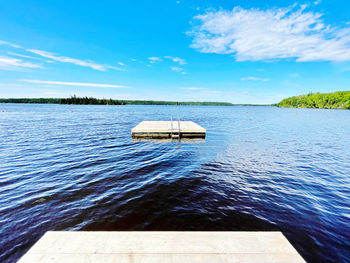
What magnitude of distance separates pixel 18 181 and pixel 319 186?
49.2 ft

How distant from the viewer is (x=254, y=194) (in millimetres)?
7203

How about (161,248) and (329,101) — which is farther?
(329,101)

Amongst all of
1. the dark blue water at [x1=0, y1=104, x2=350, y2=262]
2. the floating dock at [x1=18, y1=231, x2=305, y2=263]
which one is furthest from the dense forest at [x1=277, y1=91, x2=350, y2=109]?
the floating dock at [x1=18, y1=231, x2=305, y2=263]

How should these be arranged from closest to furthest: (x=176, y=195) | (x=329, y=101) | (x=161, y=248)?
(x=161, y=248), (x=176, y=195), (x=329, y=101)

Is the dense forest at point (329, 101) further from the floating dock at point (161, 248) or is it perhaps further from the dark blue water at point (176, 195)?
the floating dock at point (161, 248)

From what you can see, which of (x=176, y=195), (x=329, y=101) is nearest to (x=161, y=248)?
(x=176, y=195)

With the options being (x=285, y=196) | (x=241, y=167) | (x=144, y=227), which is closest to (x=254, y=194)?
(x=285, y=196)

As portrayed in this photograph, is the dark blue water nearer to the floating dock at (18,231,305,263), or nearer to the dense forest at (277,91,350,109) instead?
the floating dock at (18,231,305,263)

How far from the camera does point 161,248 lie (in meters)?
3.27

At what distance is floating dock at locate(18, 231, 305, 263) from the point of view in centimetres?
303

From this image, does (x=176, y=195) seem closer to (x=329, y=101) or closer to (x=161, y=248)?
(x=161, y=248)

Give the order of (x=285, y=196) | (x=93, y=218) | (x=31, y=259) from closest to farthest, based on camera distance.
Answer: (x=31, y=259), (x=93, y=218), (x=285, y=196)

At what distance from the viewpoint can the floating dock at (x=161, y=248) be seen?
3033mm

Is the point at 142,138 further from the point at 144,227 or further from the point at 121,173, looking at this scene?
the point at 144,227
